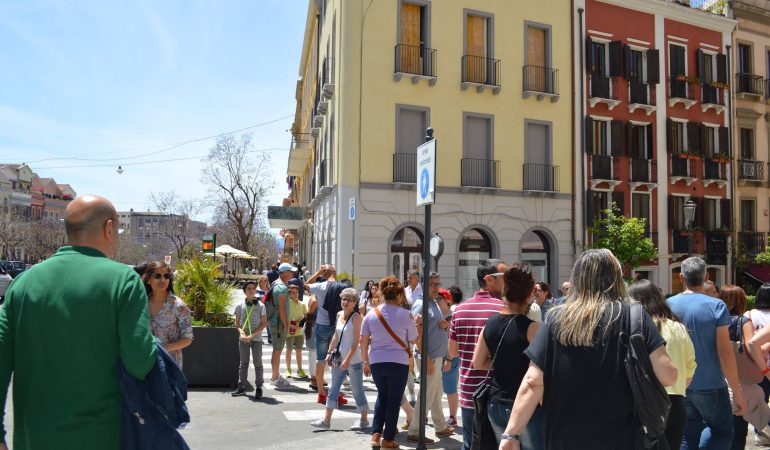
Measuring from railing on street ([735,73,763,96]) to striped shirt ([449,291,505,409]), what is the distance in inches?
1115

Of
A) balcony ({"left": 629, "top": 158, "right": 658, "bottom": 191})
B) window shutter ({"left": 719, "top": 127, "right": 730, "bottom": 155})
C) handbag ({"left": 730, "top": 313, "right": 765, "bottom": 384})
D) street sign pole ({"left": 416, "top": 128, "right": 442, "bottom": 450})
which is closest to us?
handbag ({"left": 730, "top": 313, "right": 765, "bottom": 384})

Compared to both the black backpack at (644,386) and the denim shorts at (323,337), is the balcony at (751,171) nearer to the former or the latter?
the denim shorts at (323,337)

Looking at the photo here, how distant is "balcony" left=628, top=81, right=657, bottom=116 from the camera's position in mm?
25906

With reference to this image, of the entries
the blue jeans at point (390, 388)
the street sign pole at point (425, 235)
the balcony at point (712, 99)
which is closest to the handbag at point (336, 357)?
the blue jeans at point (390, 388)

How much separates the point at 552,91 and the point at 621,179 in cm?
474

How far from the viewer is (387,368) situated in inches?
272

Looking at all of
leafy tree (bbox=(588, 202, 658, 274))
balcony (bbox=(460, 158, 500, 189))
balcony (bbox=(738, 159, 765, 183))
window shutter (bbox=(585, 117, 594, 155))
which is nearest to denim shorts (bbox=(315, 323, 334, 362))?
balcony (bbox=(460, 158, 500, 189))

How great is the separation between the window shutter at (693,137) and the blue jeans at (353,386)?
23378mm

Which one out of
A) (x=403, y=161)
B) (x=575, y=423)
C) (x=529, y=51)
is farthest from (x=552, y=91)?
(x=575, y=423)

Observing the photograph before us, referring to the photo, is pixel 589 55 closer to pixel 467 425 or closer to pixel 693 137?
pixel 693 137

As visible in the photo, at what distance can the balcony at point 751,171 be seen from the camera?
1140 inches

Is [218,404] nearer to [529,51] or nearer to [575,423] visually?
[575,423]

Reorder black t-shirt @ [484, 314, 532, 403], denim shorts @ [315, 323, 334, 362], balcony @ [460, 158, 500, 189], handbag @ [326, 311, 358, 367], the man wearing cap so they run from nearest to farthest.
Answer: black t-shirt @ [484, 314, 532, 403]
handbag @ [326, 311, 358, 367]
denim shorts @ [315, 323, 334, 362]
the man wearing cap
balcony @ [460, 158, 500, 189]

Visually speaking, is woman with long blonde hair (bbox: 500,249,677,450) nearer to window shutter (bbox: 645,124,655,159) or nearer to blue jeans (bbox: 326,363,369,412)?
blue jeans (bbox: 326,363,369,412)
